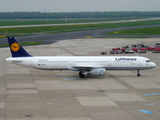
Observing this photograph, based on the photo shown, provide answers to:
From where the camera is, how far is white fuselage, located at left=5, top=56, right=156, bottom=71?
5381 cm

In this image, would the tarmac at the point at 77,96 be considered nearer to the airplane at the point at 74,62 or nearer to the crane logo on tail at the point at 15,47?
the airplane at the point at 74,62

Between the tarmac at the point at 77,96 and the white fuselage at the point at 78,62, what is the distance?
6.59ft

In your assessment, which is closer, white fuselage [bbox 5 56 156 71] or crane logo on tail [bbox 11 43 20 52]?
white fuselage [bbox 5 56 156 71]

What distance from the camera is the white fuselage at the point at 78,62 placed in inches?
2119

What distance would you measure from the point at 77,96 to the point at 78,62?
545 inches

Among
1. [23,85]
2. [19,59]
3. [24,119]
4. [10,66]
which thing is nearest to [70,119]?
[24,119]

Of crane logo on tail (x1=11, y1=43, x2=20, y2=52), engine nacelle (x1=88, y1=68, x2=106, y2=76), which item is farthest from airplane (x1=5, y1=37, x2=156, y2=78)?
engine nacelle (x1=88, y1=68, x2=106, y2=76)

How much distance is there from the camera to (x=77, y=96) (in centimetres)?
4125

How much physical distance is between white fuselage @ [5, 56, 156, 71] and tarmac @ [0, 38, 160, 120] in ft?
6.59

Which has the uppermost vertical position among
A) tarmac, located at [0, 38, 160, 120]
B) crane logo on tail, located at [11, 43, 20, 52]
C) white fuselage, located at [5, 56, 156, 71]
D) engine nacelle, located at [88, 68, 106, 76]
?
crane logo on tail, located at [11, 43, 20, 52]

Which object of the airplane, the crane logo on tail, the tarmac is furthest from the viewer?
the crane logo on tail

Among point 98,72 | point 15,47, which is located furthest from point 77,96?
point 15,47

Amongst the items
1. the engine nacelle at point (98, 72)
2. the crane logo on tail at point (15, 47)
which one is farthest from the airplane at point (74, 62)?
the engine nacelle at point (98, 72)

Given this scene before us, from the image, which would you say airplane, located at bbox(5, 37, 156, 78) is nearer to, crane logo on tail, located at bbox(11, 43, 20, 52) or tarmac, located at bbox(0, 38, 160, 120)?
crane logo on tail, located at bbox(11, 43, 20, 52)
